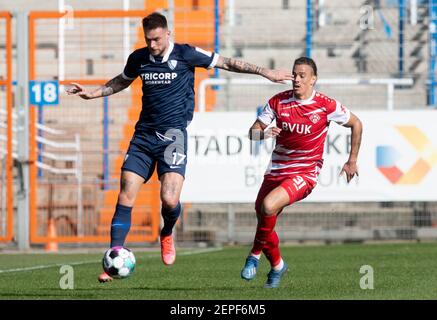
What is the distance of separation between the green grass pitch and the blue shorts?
1.15 metres

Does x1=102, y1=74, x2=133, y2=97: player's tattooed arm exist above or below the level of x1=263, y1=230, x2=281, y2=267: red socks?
above

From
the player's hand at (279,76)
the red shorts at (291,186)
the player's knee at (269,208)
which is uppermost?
the player's hand at (279,76)

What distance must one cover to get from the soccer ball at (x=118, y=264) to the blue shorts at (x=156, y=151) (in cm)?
109

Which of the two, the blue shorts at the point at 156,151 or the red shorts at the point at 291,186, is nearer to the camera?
the red shorts at the point at 291,186

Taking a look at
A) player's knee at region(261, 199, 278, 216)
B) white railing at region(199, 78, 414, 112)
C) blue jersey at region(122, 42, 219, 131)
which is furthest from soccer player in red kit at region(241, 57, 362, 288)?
white railing at region(199, 78, 414, 112)

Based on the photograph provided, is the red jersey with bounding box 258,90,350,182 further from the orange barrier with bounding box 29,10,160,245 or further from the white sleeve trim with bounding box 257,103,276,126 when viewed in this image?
the orange barrier with bounding box 29,10,160,245

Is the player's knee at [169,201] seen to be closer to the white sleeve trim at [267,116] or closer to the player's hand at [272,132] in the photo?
the white sleeve trim at [267,116]

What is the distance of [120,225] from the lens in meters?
10.6

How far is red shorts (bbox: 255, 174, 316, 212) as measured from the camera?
10656 millimetres

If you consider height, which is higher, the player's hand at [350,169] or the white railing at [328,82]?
the white railing at [328,82]

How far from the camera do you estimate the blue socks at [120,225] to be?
10.5 metres

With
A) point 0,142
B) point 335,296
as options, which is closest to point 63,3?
point 0,142

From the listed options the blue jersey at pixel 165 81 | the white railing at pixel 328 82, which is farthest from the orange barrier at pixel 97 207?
the blue jersey at pixel 165 81

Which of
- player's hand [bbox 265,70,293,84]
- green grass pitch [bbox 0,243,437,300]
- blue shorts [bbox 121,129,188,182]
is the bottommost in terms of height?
green grass pitch [bbox 0,243,437,300]
